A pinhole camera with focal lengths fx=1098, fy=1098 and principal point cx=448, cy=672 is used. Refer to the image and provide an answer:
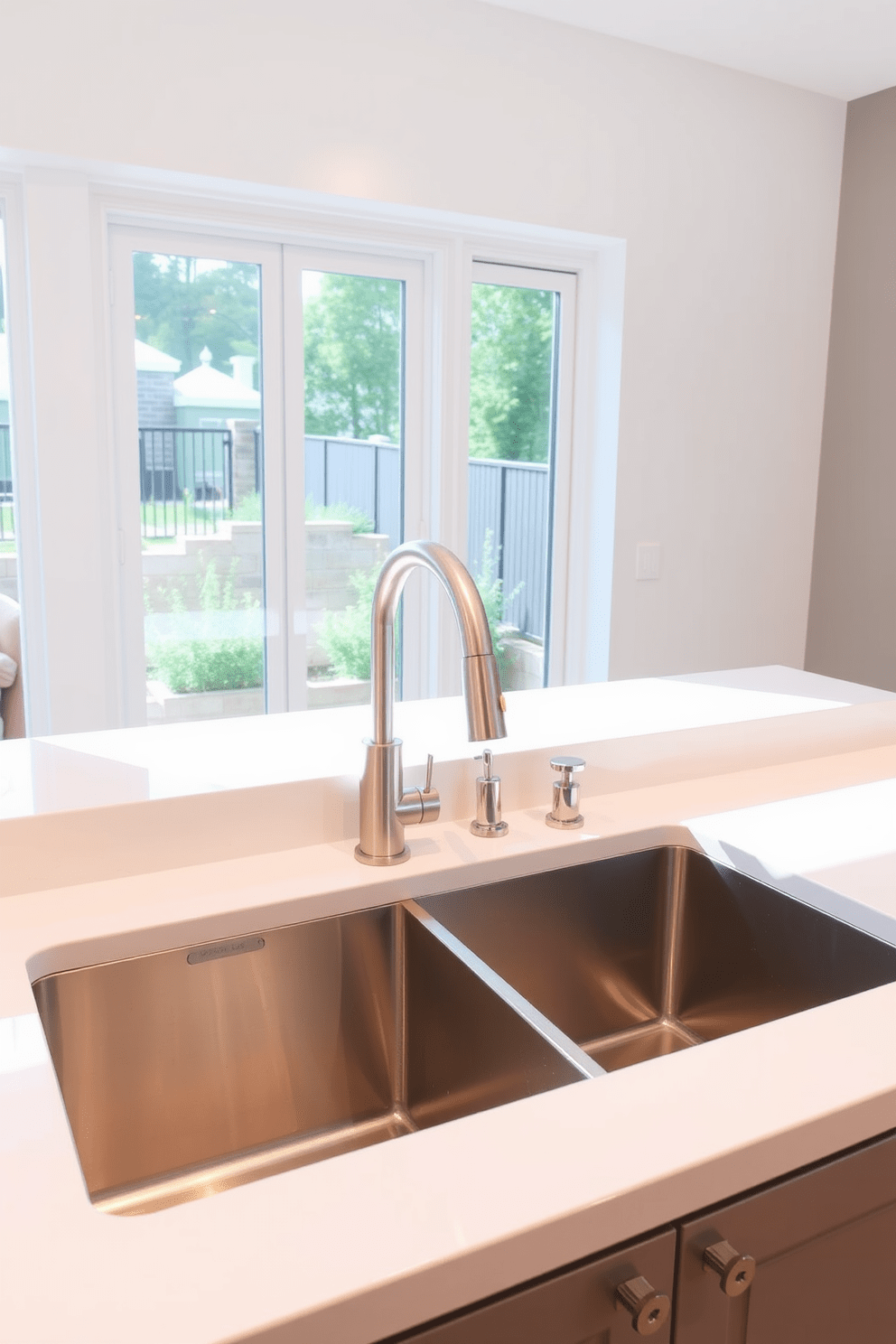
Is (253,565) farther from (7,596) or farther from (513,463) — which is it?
(513,463)

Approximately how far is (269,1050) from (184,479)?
249 cm

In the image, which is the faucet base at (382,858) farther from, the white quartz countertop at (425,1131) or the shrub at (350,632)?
the shrub at (350,632)

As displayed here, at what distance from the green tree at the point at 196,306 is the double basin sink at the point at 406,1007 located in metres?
2.48

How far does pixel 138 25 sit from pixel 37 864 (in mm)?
2424

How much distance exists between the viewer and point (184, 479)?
331cm

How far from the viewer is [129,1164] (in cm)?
101

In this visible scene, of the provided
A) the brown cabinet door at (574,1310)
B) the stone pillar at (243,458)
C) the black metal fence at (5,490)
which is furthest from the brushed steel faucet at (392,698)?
the stone pillar at (243,458)

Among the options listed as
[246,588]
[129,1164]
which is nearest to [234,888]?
[129,1164]

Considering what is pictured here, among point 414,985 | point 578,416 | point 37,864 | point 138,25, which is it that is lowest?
point 414,985

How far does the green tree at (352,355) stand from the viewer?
3.42 meters

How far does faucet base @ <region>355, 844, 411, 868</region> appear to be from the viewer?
118 centimetres

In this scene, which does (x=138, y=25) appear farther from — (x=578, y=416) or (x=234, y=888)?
(x=234, y=888)

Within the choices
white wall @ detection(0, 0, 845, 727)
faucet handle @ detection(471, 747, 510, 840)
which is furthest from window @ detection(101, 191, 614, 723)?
faucet handle @ detection(471, 747, 510, 840)

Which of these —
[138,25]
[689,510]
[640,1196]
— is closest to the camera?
[640,1196]
